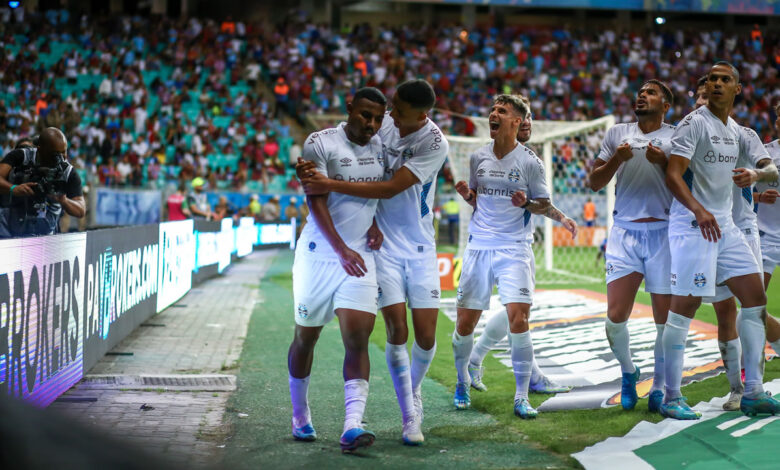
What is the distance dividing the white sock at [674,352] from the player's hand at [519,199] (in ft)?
4.20

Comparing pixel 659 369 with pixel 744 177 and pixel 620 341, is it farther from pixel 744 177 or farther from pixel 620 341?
pixel 744 177

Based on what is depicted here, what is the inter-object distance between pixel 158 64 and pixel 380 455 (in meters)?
32.2

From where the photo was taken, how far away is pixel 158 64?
114ft

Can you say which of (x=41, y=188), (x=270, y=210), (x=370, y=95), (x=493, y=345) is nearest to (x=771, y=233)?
(x=493, y=345)

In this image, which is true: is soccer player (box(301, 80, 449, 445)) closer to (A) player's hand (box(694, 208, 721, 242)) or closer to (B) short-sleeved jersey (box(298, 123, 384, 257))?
(B) short-sleeved jersey (box(298, 123, 384, 257))

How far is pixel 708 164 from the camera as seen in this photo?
19.4 ft

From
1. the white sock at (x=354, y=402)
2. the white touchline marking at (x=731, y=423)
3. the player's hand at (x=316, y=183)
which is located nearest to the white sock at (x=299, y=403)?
the white sock at (x=354, y=402)

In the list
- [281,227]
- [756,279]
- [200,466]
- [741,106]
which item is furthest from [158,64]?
[200,466]

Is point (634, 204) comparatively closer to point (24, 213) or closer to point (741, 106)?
point (24, 213)

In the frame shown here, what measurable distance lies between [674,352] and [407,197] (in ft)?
6.83

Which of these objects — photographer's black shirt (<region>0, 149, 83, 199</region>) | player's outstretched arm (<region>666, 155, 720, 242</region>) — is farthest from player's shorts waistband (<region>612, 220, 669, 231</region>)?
photographer's black shirt (<region>0, 149, 83, 199</region>)

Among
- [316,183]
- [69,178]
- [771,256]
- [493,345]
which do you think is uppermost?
[316,183]

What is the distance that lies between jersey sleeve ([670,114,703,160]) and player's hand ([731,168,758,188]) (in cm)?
32

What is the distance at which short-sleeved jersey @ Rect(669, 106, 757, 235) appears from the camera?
5.84m
